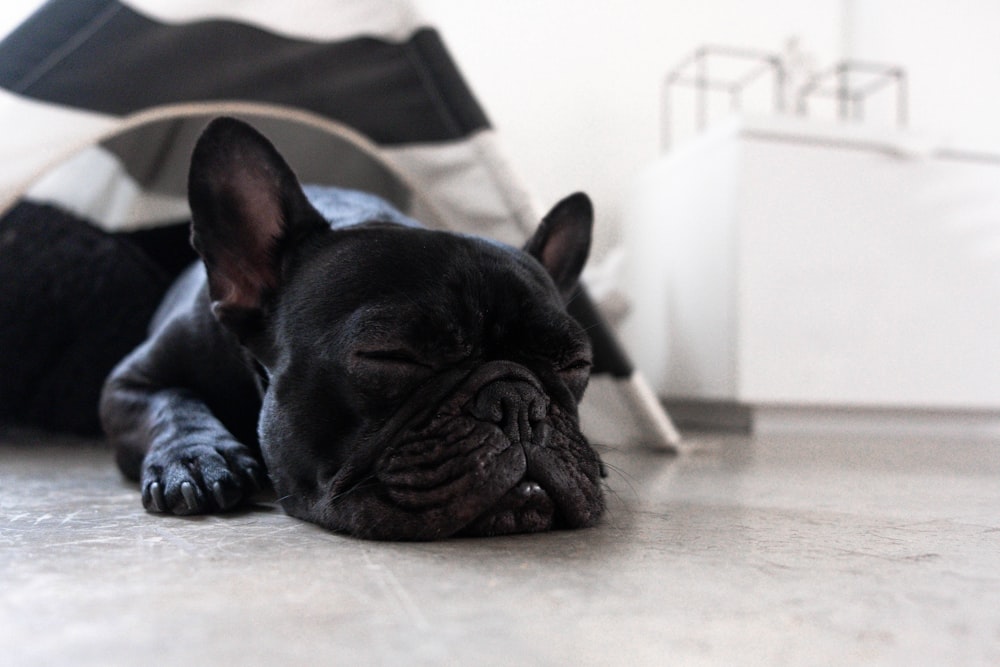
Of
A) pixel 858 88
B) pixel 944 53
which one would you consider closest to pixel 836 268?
pixel 858 88

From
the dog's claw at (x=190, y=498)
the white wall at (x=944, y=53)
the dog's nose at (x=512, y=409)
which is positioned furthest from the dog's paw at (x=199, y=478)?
the white wall at (x=944, y=53)

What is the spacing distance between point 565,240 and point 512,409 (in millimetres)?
753

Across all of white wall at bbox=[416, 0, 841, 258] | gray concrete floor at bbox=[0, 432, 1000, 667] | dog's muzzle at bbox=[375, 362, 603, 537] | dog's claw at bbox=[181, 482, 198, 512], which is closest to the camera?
gray concrete floor at bbox=[0, 432, 1000, 667]

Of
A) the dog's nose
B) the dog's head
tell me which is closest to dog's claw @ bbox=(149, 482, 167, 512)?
the dog's head

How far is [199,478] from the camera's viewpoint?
1.24 m

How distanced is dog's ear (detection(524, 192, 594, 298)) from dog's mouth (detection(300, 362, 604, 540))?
62 cm

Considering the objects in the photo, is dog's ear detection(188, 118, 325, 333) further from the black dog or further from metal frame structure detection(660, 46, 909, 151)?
metal frame structure detection(660, 46, 909, 151)

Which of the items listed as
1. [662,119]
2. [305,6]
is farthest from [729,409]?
[305,6]

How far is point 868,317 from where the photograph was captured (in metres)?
3.34

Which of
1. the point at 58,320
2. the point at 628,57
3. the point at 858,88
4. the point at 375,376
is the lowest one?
the point at 58,320

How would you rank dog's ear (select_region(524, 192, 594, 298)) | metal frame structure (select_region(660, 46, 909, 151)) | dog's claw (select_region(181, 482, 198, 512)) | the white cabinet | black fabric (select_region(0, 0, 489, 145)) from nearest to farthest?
dog's claw (select_region(181, 482, 198, 512)) < dog's ear (select_region(524, 192, 594, 298)) < black fabric (select_region(0, 0, 489, 145)) < the white cabinet < metal frame structure (select_region(660, 46, 909, 151))

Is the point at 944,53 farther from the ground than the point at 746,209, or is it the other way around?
the point at 944,53

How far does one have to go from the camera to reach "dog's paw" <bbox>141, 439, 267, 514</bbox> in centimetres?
122

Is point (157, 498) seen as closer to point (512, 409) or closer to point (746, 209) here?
point (512, 409)
